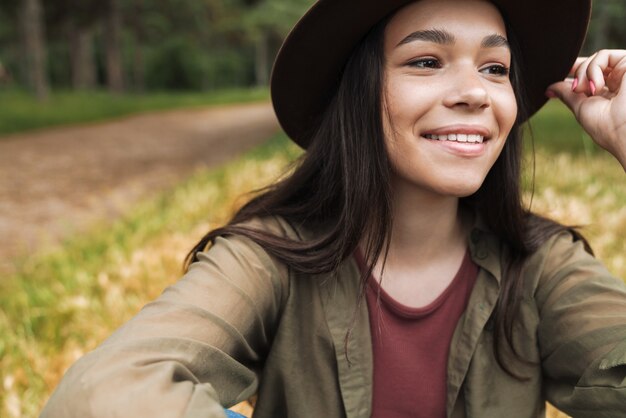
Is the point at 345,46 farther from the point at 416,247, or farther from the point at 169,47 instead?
the point at 169,47

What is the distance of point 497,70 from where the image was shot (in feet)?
6.36

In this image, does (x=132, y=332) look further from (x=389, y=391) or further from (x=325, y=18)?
(x=325, y=18)

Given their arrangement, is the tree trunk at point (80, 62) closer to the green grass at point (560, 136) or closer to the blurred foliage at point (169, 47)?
the blurred foliage at point (169, 47)

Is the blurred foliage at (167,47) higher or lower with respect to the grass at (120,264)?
lower

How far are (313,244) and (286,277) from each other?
0.12 meters

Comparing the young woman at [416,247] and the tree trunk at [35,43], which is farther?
the tree trunk at [35,43]

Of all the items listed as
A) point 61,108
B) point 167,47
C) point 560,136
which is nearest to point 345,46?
point 560,136

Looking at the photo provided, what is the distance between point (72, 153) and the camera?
444 inches

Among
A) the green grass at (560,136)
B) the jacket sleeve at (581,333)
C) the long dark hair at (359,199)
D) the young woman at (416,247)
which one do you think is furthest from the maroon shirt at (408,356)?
the green grass at (560,136)

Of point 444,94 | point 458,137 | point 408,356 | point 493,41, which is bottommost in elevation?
point 408,356

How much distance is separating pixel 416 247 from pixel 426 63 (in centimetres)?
57

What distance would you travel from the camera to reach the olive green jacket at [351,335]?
64.1 inches

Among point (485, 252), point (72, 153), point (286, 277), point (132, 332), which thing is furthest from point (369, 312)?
point (72, 153)

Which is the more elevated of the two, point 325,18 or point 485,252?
point 325,18
